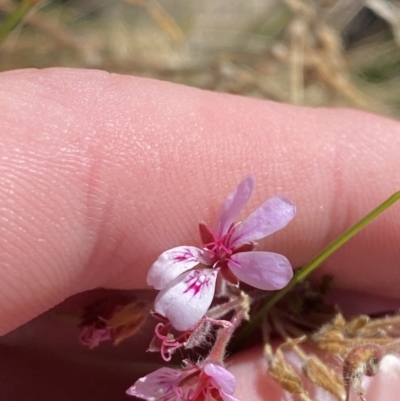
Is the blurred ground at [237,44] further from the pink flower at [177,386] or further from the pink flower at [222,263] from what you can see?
the pink flower at [177,386]

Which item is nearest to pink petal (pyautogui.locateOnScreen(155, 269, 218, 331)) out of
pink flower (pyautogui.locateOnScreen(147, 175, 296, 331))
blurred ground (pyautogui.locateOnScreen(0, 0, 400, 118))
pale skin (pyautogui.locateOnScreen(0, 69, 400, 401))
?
pink flower (pyautogui.locateOnScreen(147, 175, 296, 331))

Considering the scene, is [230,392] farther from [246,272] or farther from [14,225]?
[14,225]

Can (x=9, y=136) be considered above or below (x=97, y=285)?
above

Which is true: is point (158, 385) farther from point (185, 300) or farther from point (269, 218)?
point (269, 218)

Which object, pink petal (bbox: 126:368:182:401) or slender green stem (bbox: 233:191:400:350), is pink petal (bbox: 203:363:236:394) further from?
slender green stem (bbox: 233:191:400:350)

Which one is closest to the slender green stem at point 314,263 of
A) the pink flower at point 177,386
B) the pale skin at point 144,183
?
the pale skin at point 144,183

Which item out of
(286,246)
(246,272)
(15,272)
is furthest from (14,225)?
(286,246)
